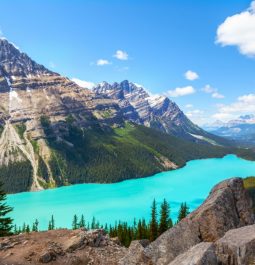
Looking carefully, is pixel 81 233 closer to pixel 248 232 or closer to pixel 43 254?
pixel 43 254

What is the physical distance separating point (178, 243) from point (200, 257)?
670 cm

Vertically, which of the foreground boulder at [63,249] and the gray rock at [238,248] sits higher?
the gray rock at [238,248]

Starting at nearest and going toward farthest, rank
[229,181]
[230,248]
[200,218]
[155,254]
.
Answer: [230,248]
[155,254]
[200,218]
[229,181]

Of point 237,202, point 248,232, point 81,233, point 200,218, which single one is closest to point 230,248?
point 248,232

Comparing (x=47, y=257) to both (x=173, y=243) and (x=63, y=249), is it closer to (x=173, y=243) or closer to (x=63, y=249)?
(x=63, y=249)

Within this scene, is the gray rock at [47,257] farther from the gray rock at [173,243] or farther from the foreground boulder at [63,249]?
the gray rock at [173,243]

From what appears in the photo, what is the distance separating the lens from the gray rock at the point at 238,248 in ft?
64.8

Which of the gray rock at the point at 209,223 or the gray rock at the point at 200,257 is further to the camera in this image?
the gray rock at the point at 209,223

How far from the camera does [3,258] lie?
102 feet

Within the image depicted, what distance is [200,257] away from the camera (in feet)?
64.9

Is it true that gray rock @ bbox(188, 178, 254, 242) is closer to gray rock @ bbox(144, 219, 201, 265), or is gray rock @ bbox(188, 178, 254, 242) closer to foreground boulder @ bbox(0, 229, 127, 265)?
gray rock @ bbox(144, 219, 201, 265)

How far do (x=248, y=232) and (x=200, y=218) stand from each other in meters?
7.30

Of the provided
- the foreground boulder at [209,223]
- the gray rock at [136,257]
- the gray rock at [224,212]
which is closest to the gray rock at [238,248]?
the foreground boulder at [209,223]

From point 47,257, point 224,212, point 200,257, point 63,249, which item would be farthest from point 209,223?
point 47,257
